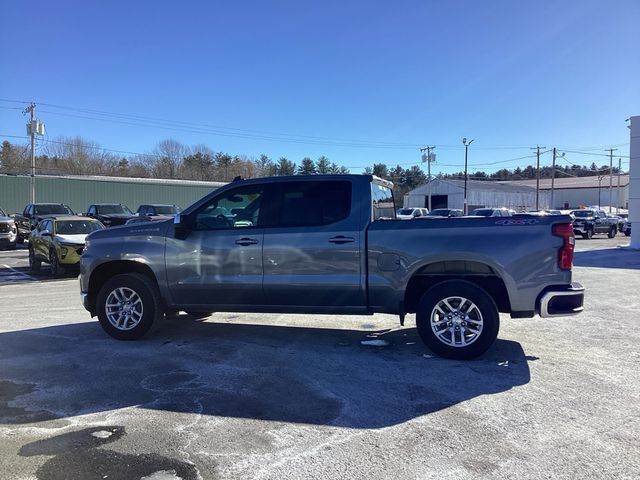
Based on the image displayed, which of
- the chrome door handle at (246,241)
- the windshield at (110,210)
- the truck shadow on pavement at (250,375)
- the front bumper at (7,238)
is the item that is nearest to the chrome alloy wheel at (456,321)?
the truck shadow on pavement at (250,375)

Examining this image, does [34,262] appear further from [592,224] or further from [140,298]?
[592,224]

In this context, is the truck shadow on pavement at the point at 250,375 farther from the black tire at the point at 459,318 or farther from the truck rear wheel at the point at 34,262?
the truck rear wheel at the point at 34,262

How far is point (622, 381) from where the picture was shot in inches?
198

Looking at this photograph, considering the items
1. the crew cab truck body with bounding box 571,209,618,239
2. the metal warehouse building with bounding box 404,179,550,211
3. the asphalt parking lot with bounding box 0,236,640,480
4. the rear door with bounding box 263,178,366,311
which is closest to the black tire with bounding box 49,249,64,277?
the asphalt parking lot with bounding box 0,236,640,480

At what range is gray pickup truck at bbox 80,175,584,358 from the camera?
18.1ft

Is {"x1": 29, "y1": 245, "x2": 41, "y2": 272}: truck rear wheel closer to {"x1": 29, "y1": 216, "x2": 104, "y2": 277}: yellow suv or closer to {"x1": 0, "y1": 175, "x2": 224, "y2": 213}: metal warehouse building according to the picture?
{"x1": 29, "y1": 216, "x2": 104, "y2": 277}: yellow suv

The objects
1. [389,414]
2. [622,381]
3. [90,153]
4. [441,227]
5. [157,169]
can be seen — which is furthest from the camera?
[157,169]

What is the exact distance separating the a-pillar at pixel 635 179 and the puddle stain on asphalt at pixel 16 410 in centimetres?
2703

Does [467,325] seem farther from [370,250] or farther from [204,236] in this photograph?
[204,236]

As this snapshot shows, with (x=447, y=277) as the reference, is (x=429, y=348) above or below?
below

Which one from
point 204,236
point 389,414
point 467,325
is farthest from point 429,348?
point 204,236

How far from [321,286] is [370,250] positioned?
0.71m

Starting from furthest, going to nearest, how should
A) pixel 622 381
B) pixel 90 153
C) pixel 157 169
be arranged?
pixel 157 169
pixel 90 153
pixel 622 381

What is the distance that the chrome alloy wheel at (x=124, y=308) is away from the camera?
258 inches
